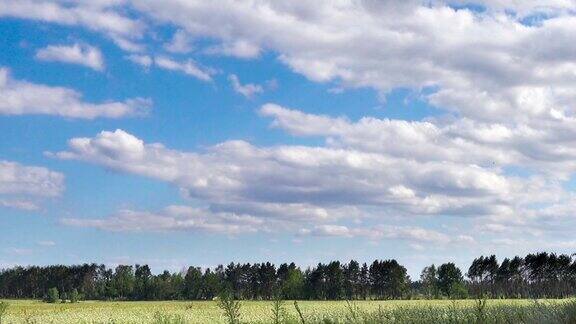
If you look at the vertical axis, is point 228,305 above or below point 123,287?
below

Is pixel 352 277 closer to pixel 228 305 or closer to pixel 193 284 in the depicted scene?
pixel 193 284

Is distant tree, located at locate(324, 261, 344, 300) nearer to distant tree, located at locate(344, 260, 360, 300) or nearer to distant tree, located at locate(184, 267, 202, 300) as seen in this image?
distant tree, located at locate(344, 260, 360, 300)

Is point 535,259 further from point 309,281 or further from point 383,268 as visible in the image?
point 309,281

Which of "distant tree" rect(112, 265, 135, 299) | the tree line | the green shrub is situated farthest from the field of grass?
"distant tree" rect(112, 265, 135, 299)

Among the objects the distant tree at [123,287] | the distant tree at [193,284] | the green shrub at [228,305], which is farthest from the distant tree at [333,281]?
the green shrub at [228,305]

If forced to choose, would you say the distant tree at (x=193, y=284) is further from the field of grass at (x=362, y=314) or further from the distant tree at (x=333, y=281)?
the field of grass at (x=362, y=314)

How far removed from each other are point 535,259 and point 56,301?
112564 mm

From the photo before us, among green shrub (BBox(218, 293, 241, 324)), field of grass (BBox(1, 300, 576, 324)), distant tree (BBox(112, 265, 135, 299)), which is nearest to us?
green shrub (BBox(218, 293, 241, 324))

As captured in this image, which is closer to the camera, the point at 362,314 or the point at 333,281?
the point at 362,314

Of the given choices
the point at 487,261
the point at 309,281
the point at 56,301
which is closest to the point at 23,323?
the point at 56,301

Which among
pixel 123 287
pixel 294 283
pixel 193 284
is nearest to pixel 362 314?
pixel 294 283

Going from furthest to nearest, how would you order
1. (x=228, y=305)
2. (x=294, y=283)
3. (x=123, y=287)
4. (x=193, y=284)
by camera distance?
(x=123, y=287) < (x=193, y=284) < (x=294, y=283) < (x=228, y=305)

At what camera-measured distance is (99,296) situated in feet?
606

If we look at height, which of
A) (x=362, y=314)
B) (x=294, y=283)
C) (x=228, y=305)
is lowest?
(x=362, y=314)
